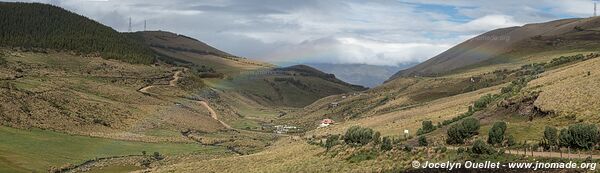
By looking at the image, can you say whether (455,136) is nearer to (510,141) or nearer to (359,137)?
(510,141)

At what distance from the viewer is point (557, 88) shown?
7525cm

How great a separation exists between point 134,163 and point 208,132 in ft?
158

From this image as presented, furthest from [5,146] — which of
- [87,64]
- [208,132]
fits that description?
[87,64]

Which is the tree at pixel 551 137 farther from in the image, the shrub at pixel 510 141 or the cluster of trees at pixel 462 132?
the cluster of trees at pixel 462 132

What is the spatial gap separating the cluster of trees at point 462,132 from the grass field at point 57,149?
1787 inches

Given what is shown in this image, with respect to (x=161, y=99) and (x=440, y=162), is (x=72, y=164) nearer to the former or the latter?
(x=440, y=162)

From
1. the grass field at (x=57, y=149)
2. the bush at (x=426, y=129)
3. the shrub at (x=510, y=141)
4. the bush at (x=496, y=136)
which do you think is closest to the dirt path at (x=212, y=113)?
the grass field at (x=57, y=149)

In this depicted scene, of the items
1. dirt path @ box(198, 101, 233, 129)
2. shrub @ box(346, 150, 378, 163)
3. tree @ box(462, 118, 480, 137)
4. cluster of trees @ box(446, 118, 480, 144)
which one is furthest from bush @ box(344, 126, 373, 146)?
dirt path @ box(198, 101, 233, 129)

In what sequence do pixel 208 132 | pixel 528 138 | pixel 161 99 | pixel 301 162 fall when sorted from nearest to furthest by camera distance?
pixel 528 138 → pixel 301 162 → pixel 208 132 → pixel 161 99

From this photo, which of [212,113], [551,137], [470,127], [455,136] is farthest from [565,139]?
[212,113]

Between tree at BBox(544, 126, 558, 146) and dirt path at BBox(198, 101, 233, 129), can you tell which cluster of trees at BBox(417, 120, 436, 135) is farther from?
dirt path at BBox(198, 101, 233, 129)

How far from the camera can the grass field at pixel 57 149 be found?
2899 inches

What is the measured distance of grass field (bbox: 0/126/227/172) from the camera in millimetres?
73625

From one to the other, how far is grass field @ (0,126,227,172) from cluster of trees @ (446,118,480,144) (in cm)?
4538
